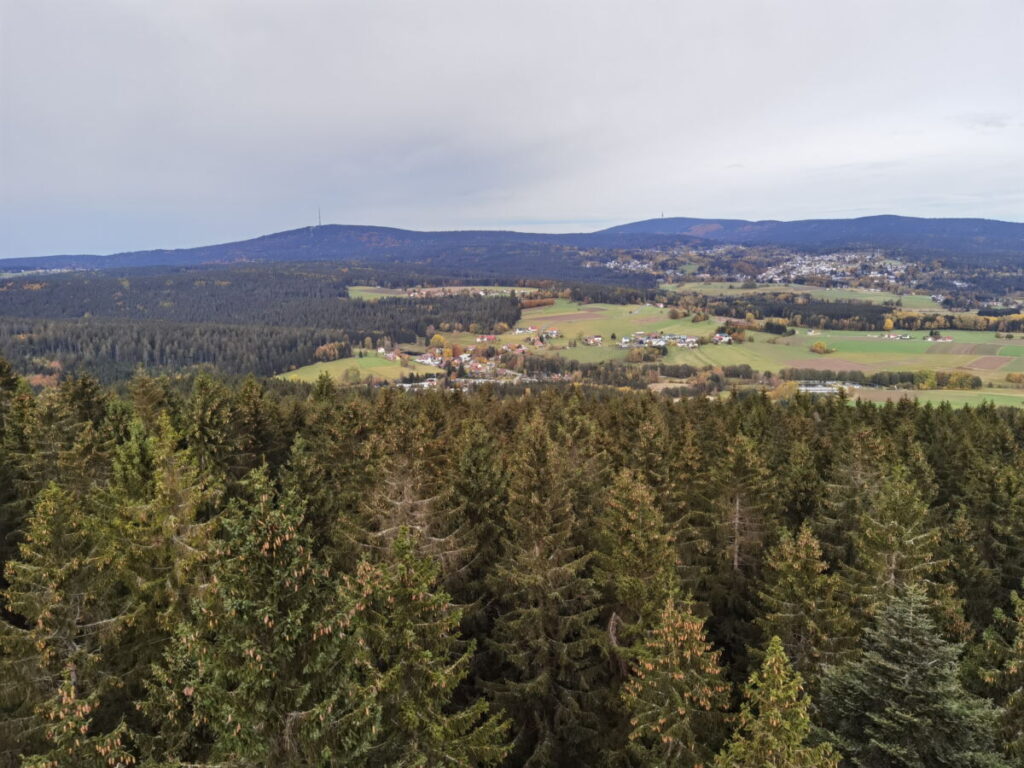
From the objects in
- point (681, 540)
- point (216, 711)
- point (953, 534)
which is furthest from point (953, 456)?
point (216, 711)

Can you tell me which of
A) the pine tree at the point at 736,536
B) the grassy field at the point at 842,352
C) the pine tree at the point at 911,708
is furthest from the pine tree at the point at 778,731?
the grassy field at the point at 842,352

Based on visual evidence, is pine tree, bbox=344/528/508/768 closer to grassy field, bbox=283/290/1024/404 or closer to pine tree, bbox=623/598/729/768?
pine tree, bbox=623/598/729/768

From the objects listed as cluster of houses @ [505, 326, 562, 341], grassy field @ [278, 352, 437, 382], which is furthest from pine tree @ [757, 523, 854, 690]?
cluster of houses @ [505, 326, 562, 341]

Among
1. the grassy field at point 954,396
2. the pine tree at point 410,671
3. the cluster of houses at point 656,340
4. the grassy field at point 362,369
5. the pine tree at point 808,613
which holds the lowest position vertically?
the grassy field at point 954,396

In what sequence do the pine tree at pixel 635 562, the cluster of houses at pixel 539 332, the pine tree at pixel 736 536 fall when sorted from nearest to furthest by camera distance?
1. the pine tree at pixel 635 562
2. the pine tree at pixel 736 536
3. the cluster of houses at pixel 539 332

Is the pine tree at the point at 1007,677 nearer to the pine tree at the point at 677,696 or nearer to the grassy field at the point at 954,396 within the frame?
the pine tree at the point at 677,696

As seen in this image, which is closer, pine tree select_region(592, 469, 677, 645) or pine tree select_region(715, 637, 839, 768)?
pine tree select_region(715, 637, 839, 768)

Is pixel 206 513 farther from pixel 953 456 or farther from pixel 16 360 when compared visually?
pixel 16 360
